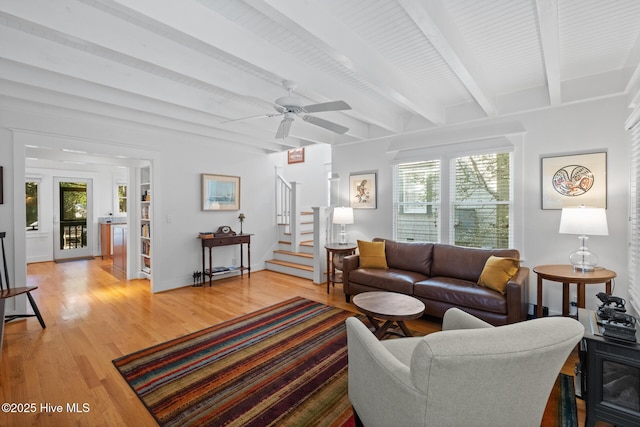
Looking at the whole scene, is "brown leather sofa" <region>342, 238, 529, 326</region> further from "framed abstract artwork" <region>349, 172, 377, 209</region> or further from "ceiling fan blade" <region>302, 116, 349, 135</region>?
"ceiling fan blade" <region>302, 116, 349, 135</region>

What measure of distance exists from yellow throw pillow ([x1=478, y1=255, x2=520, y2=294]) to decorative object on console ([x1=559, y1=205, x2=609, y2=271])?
0.56 m

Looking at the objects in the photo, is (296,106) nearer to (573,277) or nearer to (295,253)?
(573,277)

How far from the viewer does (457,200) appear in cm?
426

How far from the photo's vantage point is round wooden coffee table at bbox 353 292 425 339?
256 centimetres

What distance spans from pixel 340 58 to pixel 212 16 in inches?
38.7

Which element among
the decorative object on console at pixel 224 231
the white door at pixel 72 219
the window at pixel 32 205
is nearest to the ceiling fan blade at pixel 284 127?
the decorative object on console at pixel 224 231

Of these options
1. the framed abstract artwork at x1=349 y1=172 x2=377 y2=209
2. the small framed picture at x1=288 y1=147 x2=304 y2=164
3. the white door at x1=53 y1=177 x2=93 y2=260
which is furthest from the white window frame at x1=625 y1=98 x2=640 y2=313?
the white door at x1=53 y1=177 x2=93 y2=260

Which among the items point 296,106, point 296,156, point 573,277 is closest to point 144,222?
point 296,156

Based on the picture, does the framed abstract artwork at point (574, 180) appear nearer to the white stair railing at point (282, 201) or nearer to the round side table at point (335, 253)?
the round side table at point (335, 253)

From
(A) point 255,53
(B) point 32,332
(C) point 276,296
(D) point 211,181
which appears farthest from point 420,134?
(B) point 32,332

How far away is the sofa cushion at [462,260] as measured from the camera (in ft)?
11.7

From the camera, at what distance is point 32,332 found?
10.4 ft

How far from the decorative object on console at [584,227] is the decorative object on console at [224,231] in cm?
487

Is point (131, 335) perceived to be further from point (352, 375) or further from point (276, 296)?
point (352, 375)
